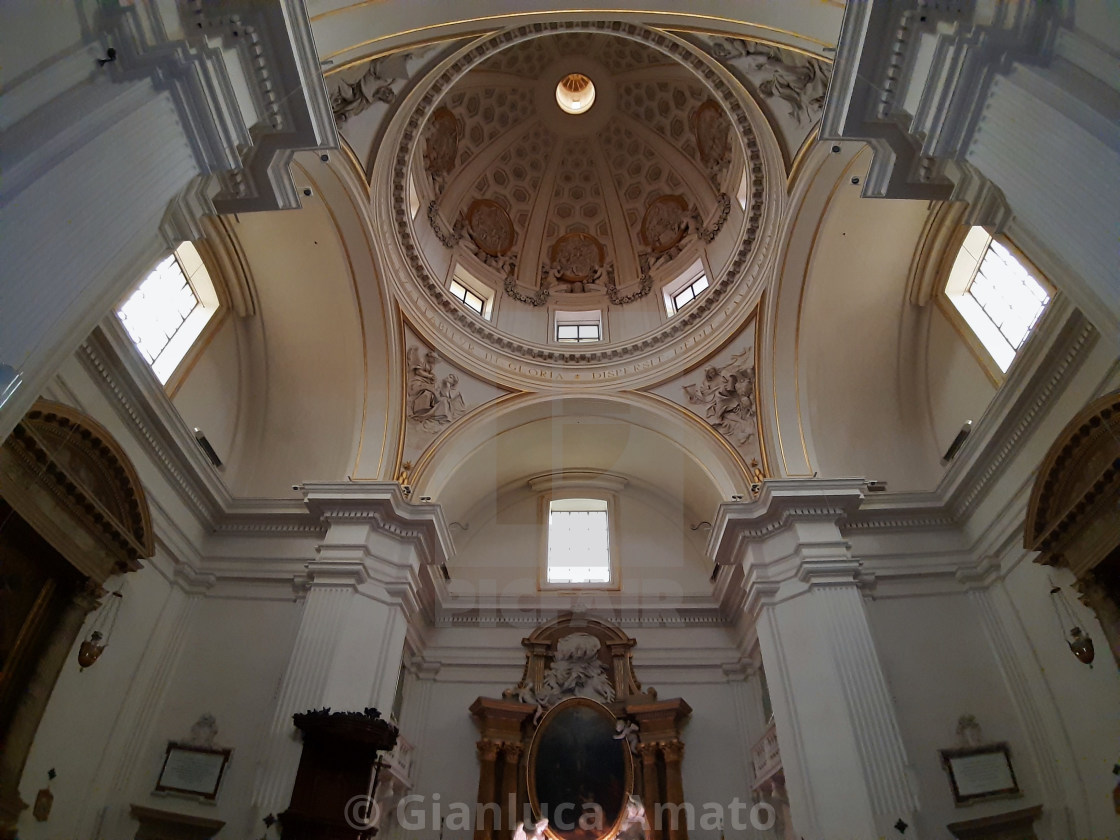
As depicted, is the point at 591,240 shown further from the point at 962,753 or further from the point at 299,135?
the point at 962,753

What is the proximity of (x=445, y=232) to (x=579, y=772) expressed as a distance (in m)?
9.95

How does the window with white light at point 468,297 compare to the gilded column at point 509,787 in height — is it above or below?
above

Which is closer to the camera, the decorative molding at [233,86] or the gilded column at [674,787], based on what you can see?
the decorative molding at [233,86]

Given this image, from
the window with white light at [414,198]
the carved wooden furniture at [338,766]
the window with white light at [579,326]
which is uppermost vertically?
the window with white light at [414,198]

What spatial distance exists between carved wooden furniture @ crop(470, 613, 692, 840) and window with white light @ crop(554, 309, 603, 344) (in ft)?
17.8

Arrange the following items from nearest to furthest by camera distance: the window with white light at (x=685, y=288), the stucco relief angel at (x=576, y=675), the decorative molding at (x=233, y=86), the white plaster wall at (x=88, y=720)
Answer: the decorative molding at (x=233, y=86)
the white plaster wall at (x=88, y=720)
the stucco relief angel at (x=576, y=675)
the window with white light at (x=685, y=288)

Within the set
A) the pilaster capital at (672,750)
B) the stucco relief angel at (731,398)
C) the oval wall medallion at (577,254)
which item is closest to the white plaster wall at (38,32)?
the stucco relief angel at (731,398)

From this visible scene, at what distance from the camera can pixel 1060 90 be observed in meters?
4.07

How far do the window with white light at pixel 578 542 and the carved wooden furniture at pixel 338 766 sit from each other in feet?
19.2

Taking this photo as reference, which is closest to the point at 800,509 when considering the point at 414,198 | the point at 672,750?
the point at 672,750

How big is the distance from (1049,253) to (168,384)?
9.73 m

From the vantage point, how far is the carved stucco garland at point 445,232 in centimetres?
1012

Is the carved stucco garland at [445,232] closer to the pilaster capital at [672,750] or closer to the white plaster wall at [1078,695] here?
the white plaster wall at [1078,695]

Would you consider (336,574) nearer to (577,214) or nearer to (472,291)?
(472,291)
